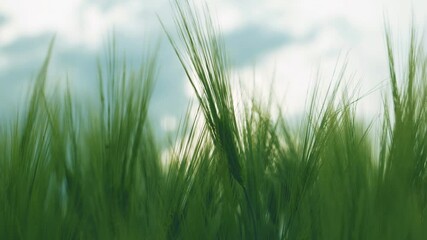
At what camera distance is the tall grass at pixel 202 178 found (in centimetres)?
198

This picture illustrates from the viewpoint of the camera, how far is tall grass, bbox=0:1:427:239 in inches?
78.1

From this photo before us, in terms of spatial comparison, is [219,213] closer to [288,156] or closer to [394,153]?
[288,156]

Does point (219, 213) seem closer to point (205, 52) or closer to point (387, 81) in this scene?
point (205, 52)

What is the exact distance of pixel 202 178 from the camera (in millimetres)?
2213

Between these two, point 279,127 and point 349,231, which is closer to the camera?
point 349,231

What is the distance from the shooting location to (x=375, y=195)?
83.0 inches

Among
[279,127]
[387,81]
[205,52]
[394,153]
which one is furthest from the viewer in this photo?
[279,127]

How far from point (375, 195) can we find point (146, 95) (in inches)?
25.5

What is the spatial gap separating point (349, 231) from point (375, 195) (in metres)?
0.16

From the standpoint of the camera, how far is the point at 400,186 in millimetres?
2094

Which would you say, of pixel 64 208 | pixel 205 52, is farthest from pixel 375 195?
pixel 64 208

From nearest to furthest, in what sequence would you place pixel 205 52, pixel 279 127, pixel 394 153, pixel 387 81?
pixel 205 52
pixel 394 153
pixel 387 81
pixel 279 127

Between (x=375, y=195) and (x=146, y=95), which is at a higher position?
(x=146, y=95)

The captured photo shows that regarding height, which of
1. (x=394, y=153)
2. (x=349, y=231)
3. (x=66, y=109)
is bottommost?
(x=349, y=231)
